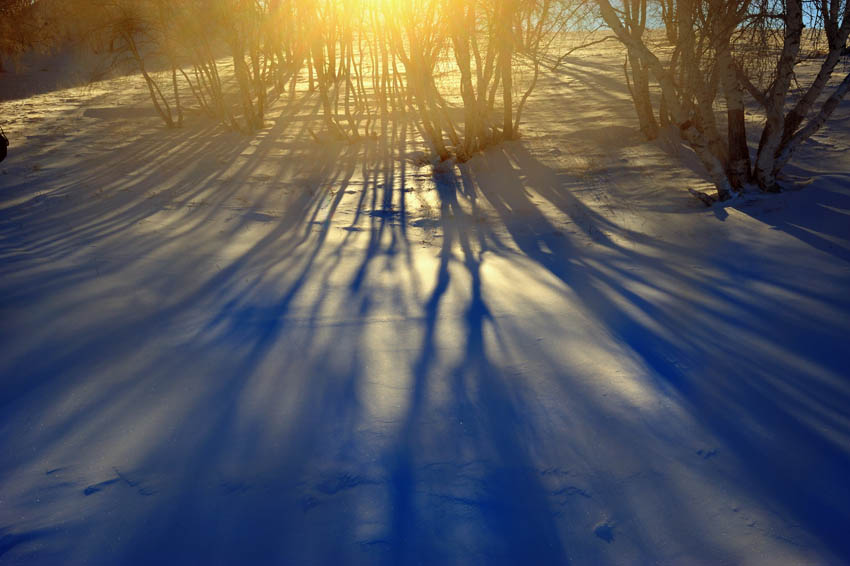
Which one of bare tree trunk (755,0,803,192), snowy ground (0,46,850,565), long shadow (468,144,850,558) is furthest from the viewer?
bare tree trunk (755,0,803,192)

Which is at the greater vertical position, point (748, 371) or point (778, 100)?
point (778, 100)

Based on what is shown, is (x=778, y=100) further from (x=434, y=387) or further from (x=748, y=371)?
(x=434, y=387)

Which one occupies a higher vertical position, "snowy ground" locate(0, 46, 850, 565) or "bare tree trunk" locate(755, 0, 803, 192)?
"bare tree trunk" locate(755, 0, 803, 192)

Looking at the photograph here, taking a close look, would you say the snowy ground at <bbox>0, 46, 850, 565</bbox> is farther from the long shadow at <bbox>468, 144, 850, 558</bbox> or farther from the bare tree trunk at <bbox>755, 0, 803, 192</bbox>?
the bare tree trunk at <bbox>755, 0, 803, 192</bbox>

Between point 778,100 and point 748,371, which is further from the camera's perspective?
point 778,100

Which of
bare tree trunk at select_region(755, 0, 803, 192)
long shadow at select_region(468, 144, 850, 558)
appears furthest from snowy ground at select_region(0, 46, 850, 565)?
bare tree trunk at select_region(755, 0, 803, 192)

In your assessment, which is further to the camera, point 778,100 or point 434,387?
point 778,100

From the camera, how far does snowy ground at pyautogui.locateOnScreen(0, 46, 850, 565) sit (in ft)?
8.89

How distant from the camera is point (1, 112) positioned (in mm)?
19109

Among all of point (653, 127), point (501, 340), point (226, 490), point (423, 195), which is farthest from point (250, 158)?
point (226, 490)

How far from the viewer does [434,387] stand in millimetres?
3832

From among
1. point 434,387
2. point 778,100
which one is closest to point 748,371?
point 434,387

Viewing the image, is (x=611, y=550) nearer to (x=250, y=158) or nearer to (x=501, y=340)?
(x=501, y=340)

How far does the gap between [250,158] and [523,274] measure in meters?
8.99
